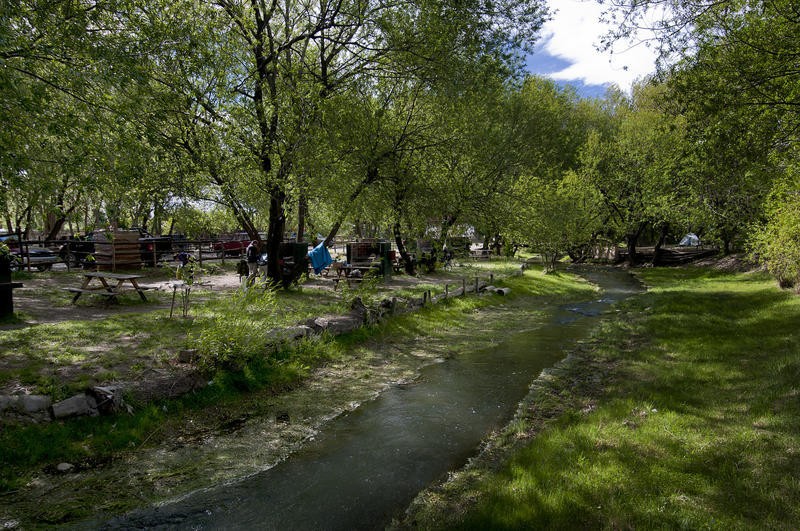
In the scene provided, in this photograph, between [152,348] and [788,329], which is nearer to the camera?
[152,348]

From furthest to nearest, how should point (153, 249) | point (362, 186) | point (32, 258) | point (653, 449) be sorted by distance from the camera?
point (153, 249) → point (32, 258) → point (362, 186) → point (653, 449)

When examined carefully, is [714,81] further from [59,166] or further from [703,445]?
[59,166]

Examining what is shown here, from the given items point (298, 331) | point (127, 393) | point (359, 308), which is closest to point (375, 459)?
point (127, 393)

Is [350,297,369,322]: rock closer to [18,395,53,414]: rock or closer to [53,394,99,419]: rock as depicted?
[53,394,99,419]: rock

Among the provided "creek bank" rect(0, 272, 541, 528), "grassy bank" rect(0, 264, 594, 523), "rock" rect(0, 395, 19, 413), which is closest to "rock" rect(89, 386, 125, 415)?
"grassy bank" rect(0, 264, 594, 523)

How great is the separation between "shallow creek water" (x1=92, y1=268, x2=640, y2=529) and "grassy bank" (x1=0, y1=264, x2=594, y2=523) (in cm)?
45

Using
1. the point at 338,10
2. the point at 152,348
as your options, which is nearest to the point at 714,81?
the point at 338,10

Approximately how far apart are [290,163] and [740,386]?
11.2 m

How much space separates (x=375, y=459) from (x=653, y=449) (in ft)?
11.4

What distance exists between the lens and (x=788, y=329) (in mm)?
11031

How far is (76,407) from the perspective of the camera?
624 cm

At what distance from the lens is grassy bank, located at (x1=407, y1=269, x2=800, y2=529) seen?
14.7 ft

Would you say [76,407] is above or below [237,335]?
below

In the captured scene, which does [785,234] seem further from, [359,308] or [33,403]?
[33,403]
